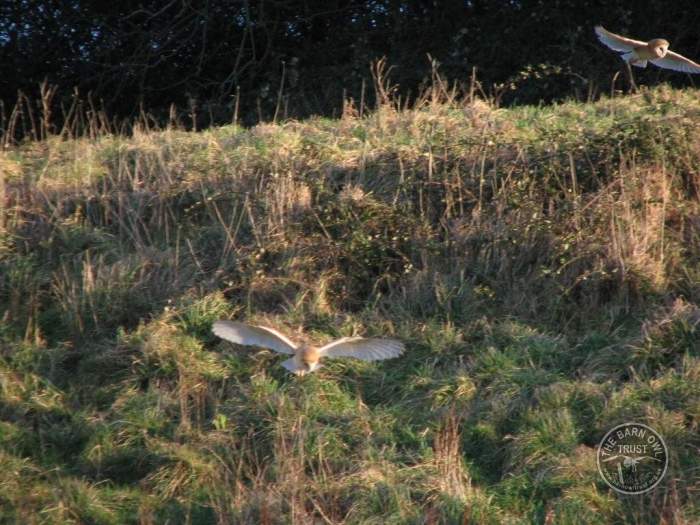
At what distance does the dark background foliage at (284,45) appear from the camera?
12516 mm

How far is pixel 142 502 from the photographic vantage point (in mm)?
5766

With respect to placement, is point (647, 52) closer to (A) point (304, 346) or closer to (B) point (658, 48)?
(B) point (658, 48)

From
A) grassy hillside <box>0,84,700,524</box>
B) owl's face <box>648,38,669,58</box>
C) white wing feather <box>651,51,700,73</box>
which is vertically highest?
owl's face <box>648,38,669,58</box>

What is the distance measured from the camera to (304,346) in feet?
20.1

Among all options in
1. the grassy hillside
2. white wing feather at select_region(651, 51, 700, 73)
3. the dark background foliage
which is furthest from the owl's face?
the dark background foliage

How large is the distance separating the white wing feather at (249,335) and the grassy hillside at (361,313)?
33cm

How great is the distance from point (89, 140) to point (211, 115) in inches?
150

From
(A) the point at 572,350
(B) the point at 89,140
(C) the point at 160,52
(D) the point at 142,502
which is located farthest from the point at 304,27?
(D) the point at 142,502

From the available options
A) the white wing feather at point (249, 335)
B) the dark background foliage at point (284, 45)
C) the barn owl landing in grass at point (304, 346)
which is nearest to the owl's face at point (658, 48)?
the barn owl landing in grass at point (304, 346)

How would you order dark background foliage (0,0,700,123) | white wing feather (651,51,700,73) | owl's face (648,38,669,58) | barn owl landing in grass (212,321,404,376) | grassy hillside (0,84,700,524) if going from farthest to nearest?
1. dark background foliage (0,0,700,123)
2. white wing feather (651,51,700,73)
3. owl's face (648,38,669,58)
4. barn owl landing in grass (212,321,404,376)
5. grassy hillside (0,84,700,524)

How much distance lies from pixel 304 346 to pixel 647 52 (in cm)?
350

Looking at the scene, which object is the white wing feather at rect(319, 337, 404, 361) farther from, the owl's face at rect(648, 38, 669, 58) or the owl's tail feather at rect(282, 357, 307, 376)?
the owl's face at rect(648, 38, 669, 58)

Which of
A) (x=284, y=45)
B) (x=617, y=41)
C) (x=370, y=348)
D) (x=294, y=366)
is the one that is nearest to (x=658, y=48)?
(x=617, y=41)

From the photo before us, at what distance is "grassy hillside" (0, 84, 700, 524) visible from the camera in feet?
18.7
